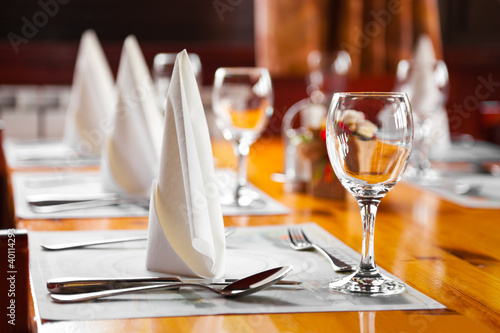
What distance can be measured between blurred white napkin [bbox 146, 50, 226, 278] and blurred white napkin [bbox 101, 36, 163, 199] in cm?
47

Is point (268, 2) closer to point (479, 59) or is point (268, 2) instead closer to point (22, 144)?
point (479, 59)

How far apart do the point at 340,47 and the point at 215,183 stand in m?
2.68

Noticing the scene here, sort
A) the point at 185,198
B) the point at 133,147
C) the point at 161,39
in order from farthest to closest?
the point at 161,39 → the point at 133,147 → the point at 185,198

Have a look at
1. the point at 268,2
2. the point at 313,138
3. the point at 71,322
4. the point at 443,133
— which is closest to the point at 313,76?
the point at 443,133

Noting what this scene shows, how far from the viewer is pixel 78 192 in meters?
1.35

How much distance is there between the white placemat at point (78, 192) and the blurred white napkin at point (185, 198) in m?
0.36

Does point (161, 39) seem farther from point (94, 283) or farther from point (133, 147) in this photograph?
point (94, 283)

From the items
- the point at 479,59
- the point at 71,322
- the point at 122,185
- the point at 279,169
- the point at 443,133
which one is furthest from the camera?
the point at 479,59

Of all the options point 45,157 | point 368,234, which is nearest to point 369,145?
point 368,234

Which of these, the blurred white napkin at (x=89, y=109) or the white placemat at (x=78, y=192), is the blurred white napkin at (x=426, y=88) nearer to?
the white placemat at (x=78, y=192)

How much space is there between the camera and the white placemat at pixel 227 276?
25.1 inches

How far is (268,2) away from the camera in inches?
126

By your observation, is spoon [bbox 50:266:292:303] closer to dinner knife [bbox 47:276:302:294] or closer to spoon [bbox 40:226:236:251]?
dinner knife [bbox 47:276:302:294]

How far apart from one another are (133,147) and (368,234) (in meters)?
0.67
